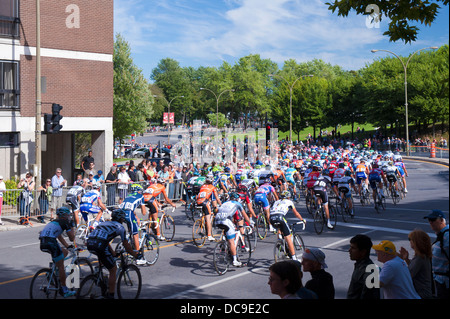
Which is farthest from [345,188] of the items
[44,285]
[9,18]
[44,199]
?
[9,18]

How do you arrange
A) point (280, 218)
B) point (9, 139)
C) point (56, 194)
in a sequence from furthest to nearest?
point (9, 139), point (56, 194), point (280, 218)

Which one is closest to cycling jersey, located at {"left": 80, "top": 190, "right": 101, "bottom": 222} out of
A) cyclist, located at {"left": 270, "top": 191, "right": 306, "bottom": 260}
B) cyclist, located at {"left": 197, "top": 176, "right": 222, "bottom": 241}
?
cyclist, located at {"left": 197, "top": 176, "right": 222, "bottom": 241}

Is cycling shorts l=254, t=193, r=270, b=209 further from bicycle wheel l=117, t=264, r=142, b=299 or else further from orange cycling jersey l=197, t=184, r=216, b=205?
bicycle wheel l=117, t=264, r=142, b=299

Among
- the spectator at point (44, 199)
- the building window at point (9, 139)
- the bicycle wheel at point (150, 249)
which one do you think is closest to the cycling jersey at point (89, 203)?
the bicycle wheel at point (150, 249)

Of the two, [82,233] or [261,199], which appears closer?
[261,199]

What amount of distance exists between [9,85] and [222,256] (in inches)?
652

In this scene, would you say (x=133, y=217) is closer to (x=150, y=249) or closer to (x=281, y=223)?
(x=150, y=249)

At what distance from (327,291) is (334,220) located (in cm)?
1140

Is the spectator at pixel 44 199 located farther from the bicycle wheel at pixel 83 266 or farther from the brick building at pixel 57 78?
the bicycle wheel at pixel 83 266

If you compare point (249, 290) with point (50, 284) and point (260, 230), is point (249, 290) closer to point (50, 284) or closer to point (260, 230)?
point (50, 284)

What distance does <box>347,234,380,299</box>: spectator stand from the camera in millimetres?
5531

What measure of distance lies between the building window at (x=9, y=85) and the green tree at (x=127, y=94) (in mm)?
27805

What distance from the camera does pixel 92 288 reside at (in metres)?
8.09

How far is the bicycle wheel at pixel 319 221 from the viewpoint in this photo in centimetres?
1465
